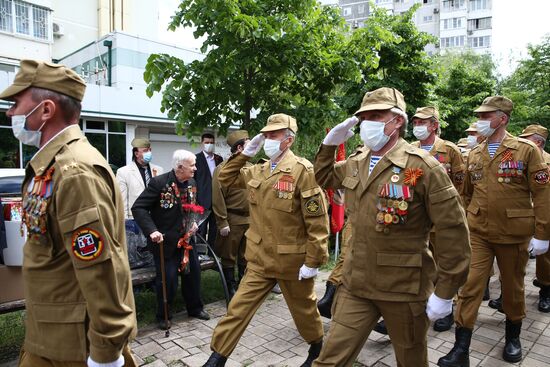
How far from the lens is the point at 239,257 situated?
6109mm

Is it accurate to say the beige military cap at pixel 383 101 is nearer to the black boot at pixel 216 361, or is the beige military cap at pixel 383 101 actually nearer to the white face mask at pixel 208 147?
the black boot at pixel 216 361

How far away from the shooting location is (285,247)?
367cm

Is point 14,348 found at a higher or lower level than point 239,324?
lower

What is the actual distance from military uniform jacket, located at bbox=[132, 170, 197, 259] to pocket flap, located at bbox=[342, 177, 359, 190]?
2.44m

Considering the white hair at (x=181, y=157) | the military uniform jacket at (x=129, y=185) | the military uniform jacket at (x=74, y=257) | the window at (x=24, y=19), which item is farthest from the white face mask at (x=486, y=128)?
the window at (x=24, y=19)

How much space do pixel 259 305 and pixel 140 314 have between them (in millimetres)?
2129

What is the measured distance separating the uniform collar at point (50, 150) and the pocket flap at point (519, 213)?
3.73 metres

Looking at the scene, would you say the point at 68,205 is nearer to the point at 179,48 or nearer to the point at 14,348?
the point at 14,348

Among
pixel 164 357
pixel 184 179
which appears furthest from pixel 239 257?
pixel 164 357

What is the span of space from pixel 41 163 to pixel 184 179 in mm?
2947

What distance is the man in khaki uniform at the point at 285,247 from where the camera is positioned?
11.7 feet

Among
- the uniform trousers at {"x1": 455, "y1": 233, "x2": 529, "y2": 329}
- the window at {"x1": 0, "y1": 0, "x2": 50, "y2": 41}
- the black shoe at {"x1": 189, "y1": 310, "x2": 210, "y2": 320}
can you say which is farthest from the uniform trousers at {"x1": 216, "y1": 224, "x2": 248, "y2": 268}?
the window at {"x1": 0, "y1": 0, "x2": 50, "y2": 41}

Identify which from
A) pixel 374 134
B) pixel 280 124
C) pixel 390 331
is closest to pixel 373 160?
pixel 374 134

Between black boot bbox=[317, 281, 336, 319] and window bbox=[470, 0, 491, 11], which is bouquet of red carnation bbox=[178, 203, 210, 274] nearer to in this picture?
black boot bbox=[317, 281, 336, 319]
